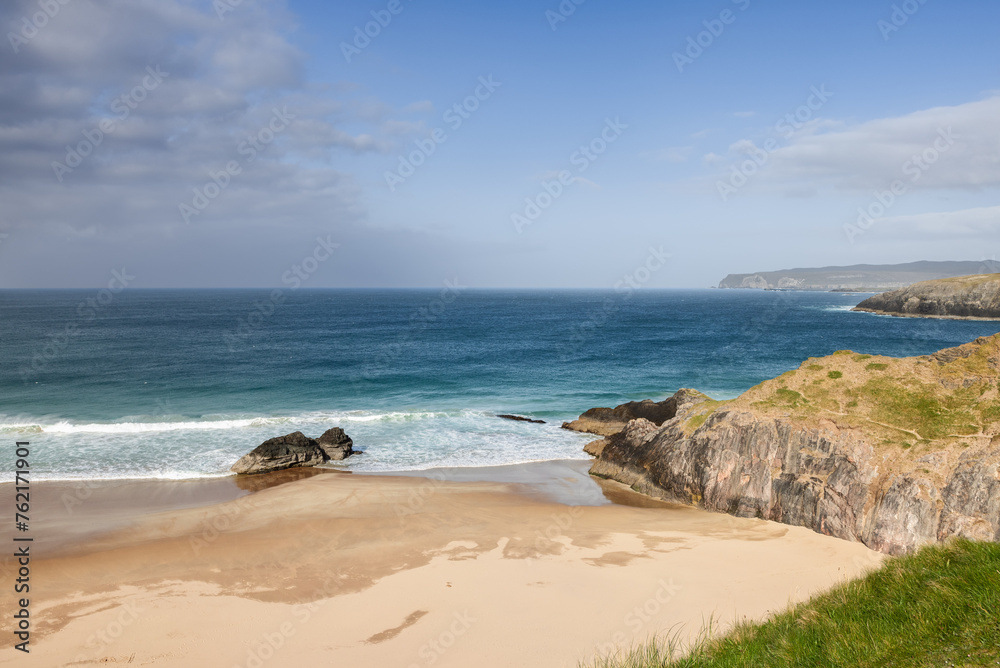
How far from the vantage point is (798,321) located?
101 m

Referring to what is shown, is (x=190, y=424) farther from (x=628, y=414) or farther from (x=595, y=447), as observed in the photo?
(x=628, y=414)

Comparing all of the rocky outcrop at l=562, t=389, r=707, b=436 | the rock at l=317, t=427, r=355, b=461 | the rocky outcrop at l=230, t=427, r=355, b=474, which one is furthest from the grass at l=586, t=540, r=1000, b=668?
the rock at l=317, t=427, r=355, b=461

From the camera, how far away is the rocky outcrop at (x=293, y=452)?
2305cm

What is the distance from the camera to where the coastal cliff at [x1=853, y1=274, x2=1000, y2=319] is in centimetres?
10176

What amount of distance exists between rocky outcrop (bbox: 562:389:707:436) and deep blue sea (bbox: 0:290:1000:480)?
127cm

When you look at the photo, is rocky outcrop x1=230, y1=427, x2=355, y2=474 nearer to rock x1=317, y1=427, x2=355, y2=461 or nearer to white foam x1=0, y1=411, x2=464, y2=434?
rock x1=317, y1=427, x2=355, y2=461

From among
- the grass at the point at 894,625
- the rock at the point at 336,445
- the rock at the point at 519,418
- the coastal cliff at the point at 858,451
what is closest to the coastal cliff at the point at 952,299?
the rock at the point at 519,418

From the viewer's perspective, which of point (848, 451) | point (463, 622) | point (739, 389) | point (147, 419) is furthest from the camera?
point (739, 389)

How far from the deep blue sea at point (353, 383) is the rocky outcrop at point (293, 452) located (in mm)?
1079

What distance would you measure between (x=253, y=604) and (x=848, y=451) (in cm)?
1573

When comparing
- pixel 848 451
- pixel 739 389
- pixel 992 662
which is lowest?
pixel 739 389

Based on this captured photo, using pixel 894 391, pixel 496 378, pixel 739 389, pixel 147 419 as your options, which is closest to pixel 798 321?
pixel 739 389

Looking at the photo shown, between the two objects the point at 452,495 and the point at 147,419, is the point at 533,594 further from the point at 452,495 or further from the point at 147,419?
the point at 147,419

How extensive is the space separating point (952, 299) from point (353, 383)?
392 ft
